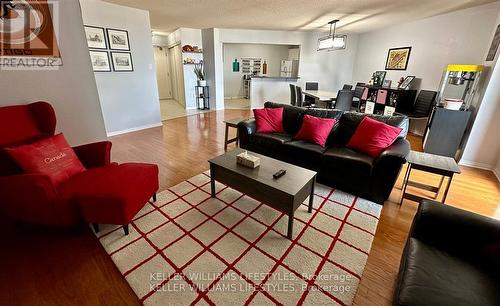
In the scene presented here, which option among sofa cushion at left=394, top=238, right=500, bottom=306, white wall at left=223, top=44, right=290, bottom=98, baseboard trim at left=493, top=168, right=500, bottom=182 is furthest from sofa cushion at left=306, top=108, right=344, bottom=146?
white wall at left=223, top=44, right=290, bottom=98

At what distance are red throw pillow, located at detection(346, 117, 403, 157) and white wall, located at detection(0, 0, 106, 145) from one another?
127 inches

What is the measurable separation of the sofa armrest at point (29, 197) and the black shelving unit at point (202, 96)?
19.5 ft

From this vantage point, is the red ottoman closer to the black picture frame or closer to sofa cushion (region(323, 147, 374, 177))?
sofa cushion (region(323, 147, 374, 177))

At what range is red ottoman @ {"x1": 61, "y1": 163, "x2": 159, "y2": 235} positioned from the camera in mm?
1646

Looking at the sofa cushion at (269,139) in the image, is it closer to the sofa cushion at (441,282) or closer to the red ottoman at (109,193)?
the red ottoman at (109,193)

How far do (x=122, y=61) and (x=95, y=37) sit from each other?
0.56 meters

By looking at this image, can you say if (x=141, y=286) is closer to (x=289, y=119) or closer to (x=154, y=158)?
(x=154, y=158)

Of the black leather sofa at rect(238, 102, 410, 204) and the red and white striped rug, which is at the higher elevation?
the black leather sofa at rect(238, 102, 410, 204)

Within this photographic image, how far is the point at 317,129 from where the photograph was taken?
9.23 feet

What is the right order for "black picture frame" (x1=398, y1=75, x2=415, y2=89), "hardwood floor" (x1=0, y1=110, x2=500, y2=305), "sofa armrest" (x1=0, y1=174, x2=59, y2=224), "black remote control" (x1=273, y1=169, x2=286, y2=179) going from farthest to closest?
"black picture frame" (x1=398, y1=75, x2=415, y2=89), "black remote control" (x1=273, y1=169, x2=286, y2=179), "sofa armrest" (x1=0, y1=174, x2=59, y2=224), "hardwood floor" (x1=0, y1=110, x2=500, y2=305)

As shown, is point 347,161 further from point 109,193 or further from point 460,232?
point 109,193

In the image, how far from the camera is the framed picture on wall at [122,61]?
4340mm

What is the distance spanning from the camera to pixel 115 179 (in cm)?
182

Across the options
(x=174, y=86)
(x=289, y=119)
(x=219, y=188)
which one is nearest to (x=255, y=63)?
(x=174, y=86)
